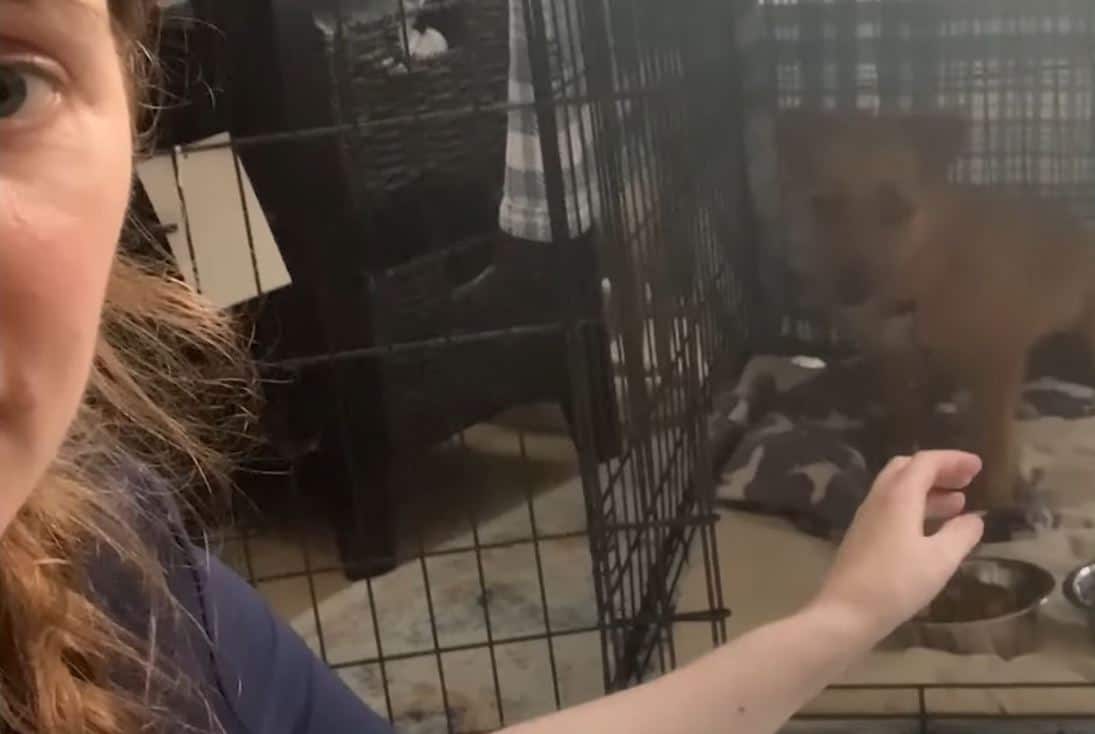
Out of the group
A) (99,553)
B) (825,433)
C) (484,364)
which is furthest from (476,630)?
(99,553)

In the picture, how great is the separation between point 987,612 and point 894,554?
2.13 feet

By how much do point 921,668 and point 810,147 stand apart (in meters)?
0.51

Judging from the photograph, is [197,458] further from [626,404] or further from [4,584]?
[626,404]

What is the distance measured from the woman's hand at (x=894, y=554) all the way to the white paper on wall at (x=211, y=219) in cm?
68

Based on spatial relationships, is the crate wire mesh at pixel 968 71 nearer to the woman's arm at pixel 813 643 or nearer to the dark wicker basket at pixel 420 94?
the dark wicker basket at pixel 420 94

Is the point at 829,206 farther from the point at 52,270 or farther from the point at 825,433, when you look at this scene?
the point at 52,270

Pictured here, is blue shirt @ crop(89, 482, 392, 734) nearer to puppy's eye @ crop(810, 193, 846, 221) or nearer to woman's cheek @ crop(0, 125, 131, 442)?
woman's cheek @ crop(0, 125, 131, 442)

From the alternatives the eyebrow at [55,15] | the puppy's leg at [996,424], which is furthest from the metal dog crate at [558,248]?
the eyebrow at [55,15]

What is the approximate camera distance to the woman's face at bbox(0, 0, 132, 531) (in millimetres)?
504

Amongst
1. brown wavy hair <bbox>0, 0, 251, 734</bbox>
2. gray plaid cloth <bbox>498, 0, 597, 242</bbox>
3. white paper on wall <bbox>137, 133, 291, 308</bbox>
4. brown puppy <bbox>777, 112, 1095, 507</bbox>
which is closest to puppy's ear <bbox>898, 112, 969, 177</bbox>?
brown puppy <bbox>777, 112, 1095, 507</bbox>

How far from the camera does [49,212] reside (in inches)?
20.2

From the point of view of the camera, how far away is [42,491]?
2.54 feet

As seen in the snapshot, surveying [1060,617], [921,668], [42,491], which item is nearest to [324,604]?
[921,668]

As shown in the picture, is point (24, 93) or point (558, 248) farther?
point (558, 248)
